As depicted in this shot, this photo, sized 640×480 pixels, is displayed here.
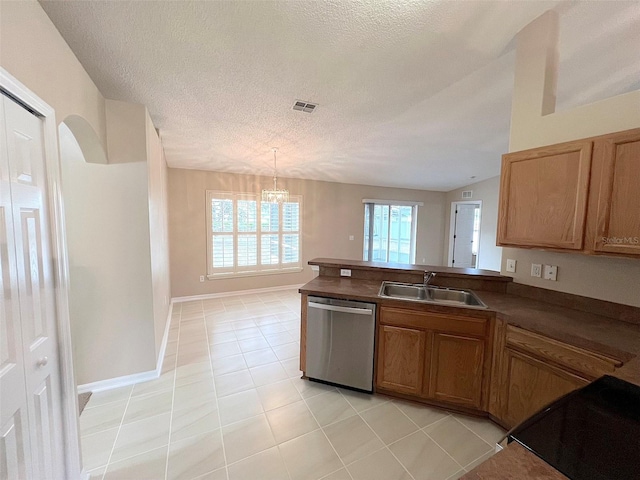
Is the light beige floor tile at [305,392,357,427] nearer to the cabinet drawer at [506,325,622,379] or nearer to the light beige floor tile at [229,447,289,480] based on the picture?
the light beige floor tile at [229,447,289,480]

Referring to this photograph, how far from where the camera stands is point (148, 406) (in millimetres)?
2125

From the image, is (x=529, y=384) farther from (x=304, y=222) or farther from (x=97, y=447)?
→ (x=304, y=222)

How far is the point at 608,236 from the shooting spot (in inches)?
62.2

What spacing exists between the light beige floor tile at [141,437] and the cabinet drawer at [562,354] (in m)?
2.48

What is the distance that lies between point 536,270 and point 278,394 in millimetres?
2428

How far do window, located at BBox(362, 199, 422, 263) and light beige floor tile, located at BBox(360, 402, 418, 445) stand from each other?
459 cm

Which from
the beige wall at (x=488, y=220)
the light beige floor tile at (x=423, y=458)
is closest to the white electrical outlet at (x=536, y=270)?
the light beige floor tile at (x=423, y=458)

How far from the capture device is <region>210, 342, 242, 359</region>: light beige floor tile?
2943mm

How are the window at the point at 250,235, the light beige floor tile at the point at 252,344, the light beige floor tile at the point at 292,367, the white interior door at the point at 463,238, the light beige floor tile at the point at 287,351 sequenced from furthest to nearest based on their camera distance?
the white interior door at the point at 463,238, the window at the point at 250,235, the light beige floor tile at the point at 252,344, the light beige floor tile at the point at 287,351, the light beige floor tile at the point at 292,367

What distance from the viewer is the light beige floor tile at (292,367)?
2.59m

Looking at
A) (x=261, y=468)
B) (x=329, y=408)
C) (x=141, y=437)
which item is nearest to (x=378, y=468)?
(x=329, y=408)

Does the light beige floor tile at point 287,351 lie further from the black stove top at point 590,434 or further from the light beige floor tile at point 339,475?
the black stove top at point 590,434

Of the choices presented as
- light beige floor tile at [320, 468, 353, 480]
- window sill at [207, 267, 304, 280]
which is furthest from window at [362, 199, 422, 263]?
light beige floor tile at [320, 468, 353, 480]

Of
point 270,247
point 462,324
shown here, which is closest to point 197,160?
point 270,247
